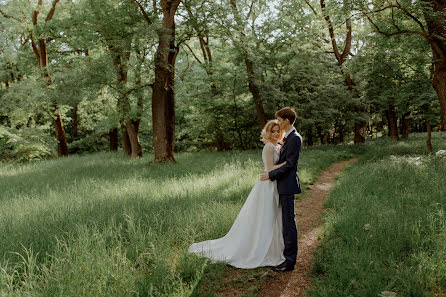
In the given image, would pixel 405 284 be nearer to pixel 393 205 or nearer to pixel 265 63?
pixel 393 205

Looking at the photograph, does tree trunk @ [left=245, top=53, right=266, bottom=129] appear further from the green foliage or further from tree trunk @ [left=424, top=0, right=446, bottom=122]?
the green foliage

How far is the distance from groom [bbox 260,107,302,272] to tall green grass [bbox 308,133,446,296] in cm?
43

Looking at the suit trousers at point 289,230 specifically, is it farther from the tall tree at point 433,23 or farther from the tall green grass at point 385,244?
the tall tree at point 433,23

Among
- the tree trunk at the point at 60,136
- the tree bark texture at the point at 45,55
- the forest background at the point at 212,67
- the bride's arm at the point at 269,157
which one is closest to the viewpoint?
the bride's arm at the point at 269,157

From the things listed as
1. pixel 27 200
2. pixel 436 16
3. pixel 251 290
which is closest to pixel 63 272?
pixel 251 290

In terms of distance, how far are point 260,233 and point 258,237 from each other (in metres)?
0.08

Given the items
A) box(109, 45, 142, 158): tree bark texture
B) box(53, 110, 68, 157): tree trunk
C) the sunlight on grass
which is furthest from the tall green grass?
box(53, 110, 68, 157): tree trunk

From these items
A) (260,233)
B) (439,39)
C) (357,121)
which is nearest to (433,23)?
(439,39)

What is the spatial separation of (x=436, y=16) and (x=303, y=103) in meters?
11.1

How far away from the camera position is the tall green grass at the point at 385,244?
346cm

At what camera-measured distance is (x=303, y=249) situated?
202 inches

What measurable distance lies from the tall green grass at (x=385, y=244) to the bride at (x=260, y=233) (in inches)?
29.2

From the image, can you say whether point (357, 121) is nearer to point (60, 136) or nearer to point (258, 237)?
point (258, 237)

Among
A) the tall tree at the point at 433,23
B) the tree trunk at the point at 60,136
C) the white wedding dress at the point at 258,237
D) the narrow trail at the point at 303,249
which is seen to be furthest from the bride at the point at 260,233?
the tree trunk at the point at 60,136
